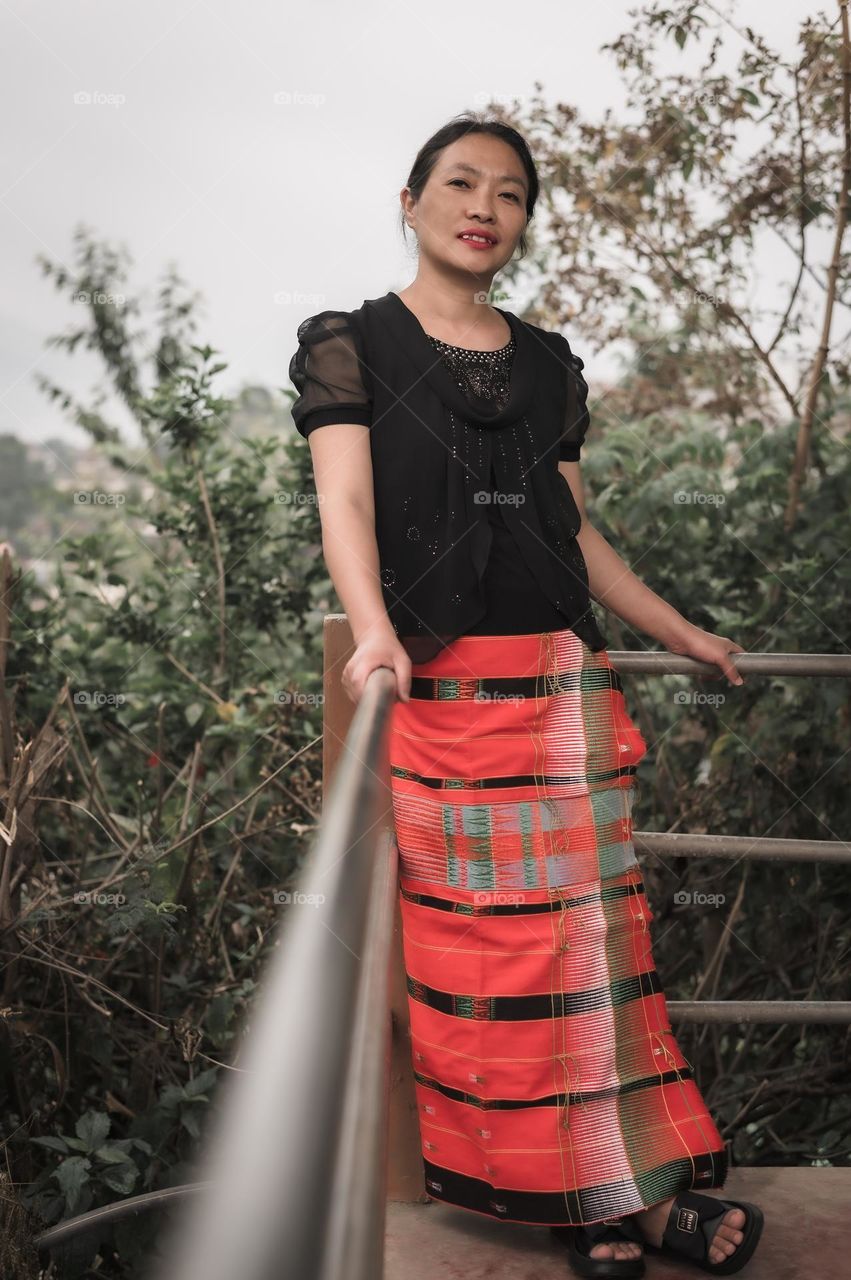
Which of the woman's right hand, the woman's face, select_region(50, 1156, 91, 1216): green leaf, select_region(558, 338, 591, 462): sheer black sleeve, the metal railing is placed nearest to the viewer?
the metal railing

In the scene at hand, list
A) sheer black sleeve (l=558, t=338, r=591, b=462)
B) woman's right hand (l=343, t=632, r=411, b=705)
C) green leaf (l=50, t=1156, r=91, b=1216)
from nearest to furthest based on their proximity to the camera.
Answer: woman's right hand (l=343, t=632, r=411, b=705) → sheer black sleeve (l=558, t=338, r=591, b=462) → green leaf (l=50, t=1156, r=91, b=1216)

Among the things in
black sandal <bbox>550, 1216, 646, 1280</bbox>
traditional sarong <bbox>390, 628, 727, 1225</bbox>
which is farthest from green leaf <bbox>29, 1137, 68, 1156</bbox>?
black sandal <bbox>550, 1216, 646, 1280</bbox>

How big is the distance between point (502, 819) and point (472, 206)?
81cm

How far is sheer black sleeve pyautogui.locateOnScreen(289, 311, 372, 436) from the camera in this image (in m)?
1.60

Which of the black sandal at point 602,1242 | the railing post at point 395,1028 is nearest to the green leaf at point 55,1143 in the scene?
the railing post at point 395,1028

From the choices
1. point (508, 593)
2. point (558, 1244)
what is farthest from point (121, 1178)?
point (508, 593)

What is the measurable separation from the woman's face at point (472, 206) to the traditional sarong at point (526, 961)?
0.52 m

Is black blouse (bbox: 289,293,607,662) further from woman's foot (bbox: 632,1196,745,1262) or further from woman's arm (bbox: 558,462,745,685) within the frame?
woman's foot (bbox: 632,1196,745,1262)

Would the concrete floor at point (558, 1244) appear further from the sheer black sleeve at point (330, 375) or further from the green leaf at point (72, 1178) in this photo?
the sheer black sleeve at point (330, 375)

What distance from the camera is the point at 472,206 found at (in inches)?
67.4

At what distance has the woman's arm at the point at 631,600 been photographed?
1.88 metres

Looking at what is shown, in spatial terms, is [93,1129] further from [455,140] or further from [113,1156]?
[455,140]

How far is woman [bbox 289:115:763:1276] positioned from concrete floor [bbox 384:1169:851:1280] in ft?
0.16

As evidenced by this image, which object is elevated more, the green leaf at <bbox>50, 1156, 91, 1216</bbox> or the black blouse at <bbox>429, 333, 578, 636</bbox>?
the black blouse at <bbox>429, 333, 578, 636</bbox>
